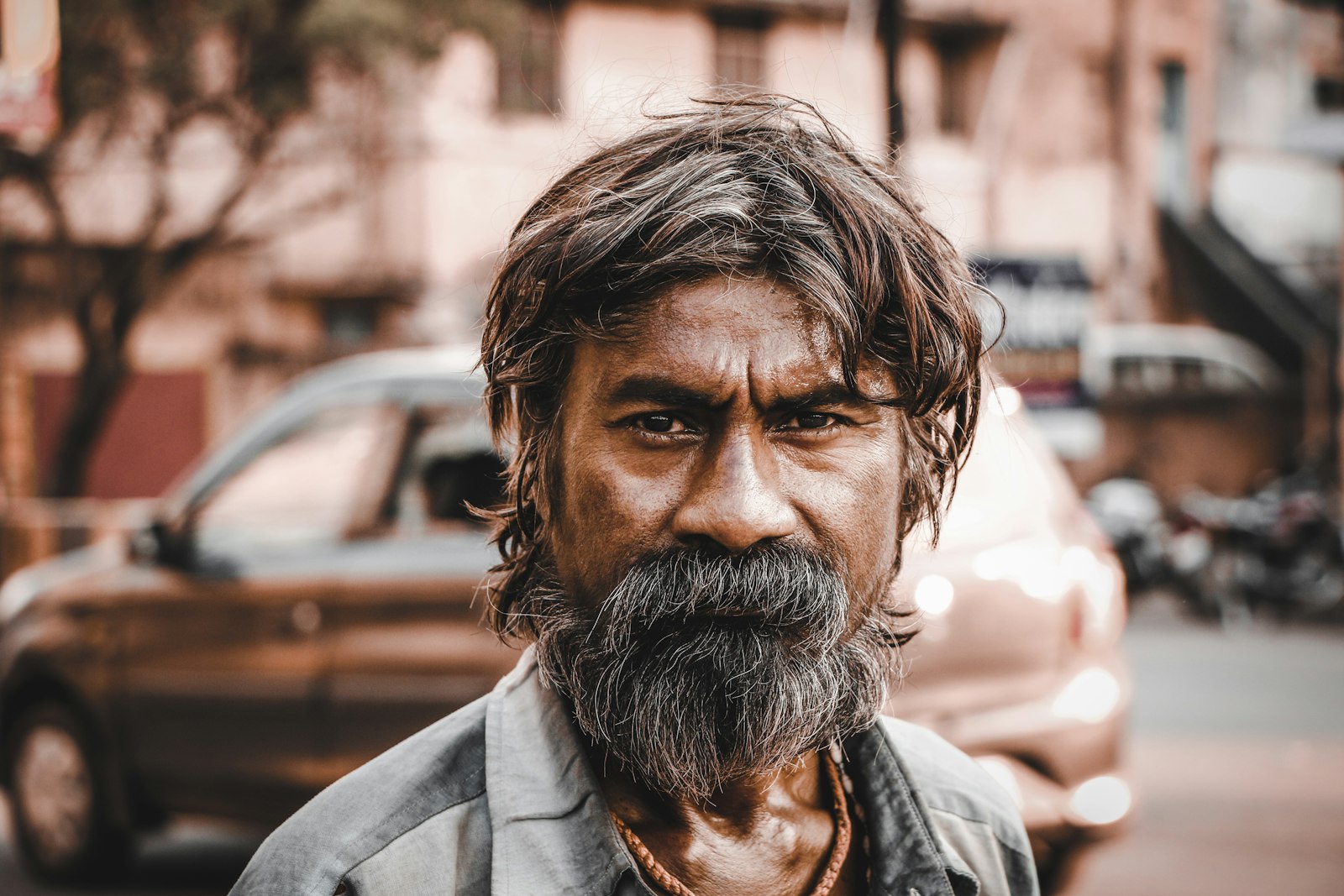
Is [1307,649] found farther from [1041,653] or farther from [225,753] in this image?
[225,753]

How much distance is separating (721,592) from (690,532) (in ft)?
0.20

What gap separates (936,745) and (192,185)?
1522cm

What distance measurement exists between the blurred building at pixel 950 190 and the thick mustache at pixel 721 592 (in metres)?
9.89

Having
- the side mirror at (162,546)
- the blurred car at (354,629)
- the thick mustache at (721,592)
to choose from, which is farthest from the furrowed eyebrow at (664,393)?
the side mirror at (162,546)

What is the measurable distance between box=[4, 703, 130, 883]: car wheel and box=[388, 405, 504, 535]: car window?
1.63m

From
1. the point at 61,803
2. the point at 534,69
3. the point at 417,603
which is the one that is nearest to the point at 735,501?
the point at 417,603

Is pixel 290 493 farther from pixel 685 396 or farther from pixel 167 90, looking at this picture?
pixel 167 90

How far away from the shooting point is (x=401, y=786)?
1.24 meters

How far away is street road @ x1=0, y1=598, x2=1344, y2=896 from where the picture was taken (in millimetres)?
5172

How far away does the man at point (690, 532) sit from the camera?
126cm

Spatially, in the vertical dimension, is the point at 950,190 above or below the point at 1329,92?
below

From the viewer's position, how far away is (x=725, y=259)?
4.18 feet

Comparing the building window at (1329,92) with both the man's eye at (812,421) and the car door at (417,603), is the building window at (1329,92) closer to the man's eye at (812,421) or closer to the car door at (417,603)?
the car door at (417,603)

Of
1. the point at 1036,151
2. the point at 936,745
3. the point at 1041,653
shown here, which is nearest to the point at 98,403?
the point at 1041,653
